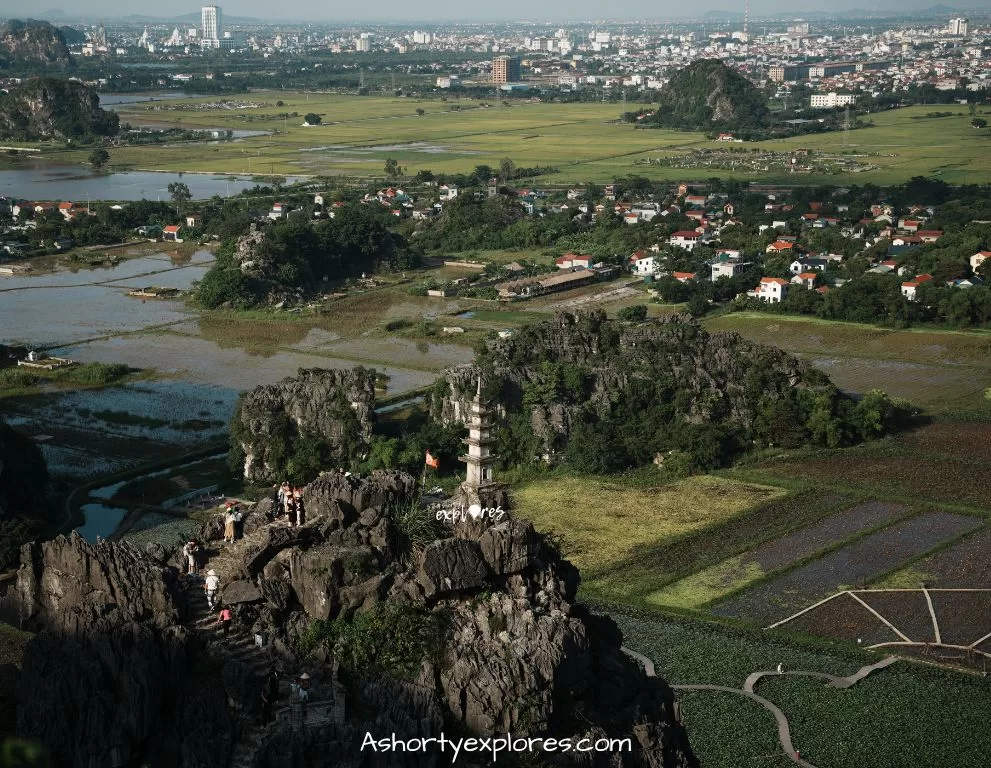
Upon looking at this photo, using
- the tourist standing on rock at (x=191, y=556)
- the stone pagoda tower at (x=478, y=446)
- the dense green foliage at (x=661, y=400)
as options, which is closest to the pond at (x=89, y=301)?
the dense green foliage at (x=661, y=400)

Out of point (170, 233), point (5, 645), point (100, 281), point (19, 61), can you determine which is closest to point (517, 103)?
point (19, 61)

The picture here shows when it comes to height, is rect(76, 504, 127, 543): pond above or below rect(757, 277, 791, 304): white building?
above

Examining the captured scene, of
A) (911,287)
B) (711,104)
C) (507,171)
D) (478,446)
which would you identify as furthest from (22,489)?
A: (711,104)

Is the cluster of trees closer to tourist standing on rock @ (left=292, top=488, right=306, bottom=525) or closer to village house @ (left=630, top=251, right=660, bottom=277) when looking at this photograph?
village house @ (left=630, top=251, right=660, bottom=277)

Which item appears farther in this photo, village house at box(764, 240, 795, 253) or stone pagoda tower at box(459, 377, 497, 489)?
village house at box(764, 240, 795, 253)

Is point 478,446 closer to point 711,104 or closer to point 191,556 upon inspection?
point 191,556

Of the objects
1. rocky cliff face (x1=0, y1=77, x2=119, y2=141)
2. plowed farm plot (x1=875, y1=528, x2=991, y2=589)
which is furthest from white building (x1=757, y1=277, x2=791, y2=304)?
rocky cliff face (x1=0, y1=77, x2=119, y2=141)
